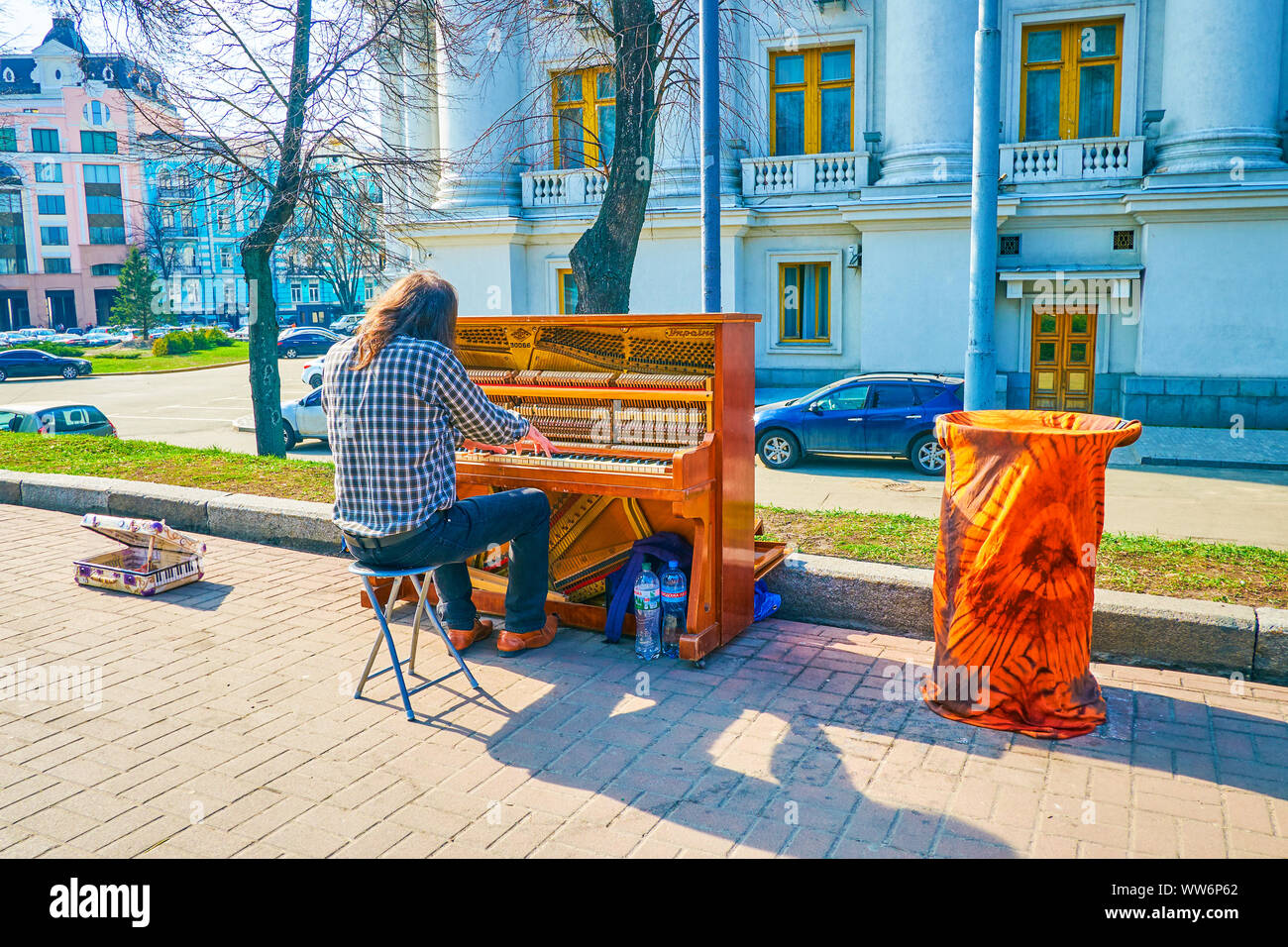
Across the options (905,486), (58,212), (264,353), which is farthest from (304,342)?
(905,486)

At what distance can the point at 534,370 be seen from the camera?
6.69m

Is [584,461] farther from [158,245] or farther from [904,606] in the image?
[158,245]

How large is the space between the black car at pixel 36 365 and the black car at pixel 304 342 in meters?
9.98

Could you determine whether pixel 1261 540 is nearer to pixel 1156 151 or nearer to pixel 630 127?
pixel 630 127

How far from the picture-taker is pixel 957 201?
2098 centimetres

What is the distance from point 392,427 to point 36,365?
4348cm

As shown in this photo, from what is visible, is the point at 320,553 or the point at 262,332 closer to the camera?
the point at 320,553

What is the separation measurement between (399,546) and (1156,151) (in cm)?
2137

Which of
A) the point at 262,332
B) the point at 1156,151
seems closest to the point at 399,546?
the point at 262,332

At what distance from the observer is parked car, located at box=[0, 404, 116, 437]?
1864 centimetres

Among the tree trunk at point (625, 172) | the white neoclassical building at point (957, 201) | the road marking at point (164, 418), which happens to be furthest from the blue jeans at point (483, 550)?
the road marking at point (164, 418)

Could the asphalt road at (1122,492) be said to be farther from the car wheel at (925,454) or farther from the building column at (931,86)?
the building column at (931,86)

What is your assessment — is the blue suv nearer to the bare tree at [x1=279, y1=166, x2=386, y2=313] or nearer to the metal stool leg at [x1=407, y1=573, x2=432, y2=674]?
the bare tree at [x1=279, y1=166, x2=386, y2=313]

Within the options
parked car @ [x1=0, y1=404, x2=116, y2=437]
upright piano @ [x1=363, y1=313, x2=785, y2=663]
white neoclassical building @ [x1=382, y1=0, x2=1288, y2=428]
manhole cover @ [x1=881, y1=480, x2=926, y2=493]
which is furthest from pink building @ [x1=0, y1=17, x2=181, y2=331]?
upright piano @ [x1=363, y1=313, x2=785, y2=663]
